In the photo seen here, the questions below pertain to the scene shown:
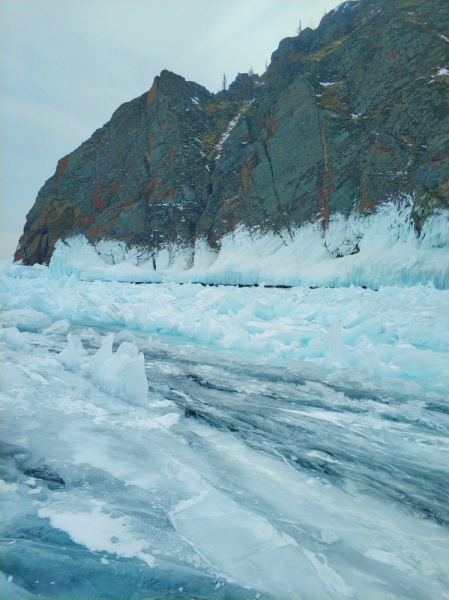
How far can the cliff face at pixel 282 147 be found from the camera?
2128 centimetres

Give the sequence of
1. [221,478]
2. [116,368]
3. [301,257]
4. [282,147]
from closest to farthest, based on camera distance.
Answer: [221,478] → [116,368] → [301,257] → [282,147]

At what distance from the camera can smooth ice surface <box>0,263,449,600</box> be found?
43.9 inches

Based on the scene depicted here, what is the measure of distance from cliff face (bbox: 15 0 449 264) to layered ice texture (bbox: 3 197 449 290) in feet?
2.73

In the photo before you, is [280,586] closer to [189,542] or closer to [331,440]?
[189,542]

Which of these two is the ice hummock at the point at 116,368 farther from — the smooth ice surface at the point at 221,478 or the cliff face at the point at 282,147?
the cliff face at the point at 282,147

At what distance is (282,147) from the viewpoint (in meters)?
27.5

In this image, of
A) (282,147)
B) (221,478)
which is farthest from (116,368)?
(282,147)

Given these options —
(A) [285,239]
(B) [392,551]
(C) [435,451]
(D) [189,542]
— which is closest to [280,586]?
(D) [189,542]

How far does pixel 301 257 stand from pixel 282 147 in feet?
31.0

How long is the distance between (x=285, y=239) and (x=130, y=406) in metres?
24.6

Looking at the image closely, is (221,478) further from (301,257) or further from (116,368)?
(301,257)

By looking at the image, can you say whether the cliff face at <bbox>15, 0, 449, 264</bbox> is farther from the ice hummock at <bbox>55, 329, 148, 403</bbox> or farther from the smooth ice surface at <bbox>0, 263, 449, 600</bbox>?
the ice hummock at <bbox>55, 329, 148, 403</bbox>

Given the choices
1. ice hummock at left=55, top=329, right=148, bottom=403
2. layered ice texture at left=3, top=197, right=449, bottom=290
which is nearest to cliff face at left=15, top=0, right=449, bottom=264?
layered ice texture at left=3, top=197, right=449, bottom=290

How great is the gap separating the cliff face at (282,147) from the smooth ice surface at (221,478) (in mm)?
18005
